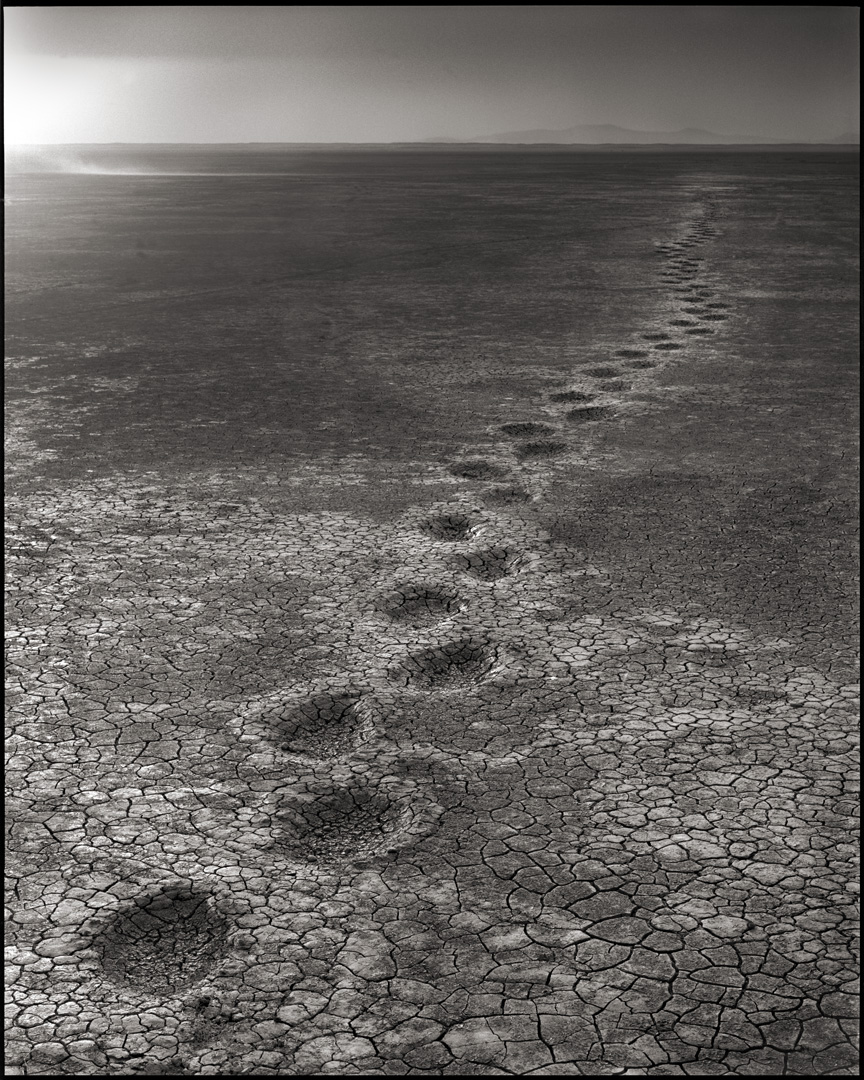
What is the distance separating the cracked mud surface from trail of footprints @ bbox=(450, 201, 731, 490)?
0.14ft

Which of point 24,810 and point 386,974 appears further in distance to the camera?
point 24,810

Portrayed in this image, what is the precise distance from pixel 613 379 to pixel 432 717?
3.95 m

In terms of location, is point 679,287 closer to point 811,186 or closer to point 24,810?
point 24,810

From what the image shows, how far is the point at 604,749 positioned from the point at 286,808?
734mm

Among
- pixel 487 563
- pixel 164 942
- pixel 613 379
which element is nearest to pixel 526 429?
pixel 613 379

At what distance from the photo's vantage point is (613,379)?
618cm

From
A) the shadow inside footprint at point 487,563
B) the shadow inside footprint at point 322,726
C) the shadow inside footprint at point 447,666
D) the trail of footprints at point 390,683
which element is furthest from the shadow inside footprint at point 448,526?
the shadow inside footprint at point 322,726

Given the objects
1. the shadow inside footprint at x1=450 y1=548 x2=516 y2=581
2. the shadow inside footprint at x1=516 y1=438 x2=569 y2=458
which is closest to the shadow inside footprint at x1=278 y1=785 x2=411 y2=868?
the shadow inside footprint at x1=450 y1=548 x2=516 y2=581

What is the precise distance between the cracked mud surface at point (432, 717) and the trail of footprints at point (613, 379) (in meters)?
0.04

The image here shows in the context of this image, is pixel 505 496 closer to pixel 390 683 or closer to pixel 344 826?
pixel 390 683

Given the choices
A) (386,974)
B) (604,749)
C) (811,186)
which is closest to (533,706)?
(604,749)

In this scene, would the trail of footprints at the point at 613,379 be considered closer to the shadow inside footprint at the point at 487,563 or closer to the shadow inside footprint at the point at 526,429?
the shadow inside footprint at the point at 526,429

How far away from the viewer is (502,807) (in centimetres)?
224

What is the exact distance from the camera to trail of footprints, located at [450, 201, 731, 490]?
15.6 ft
